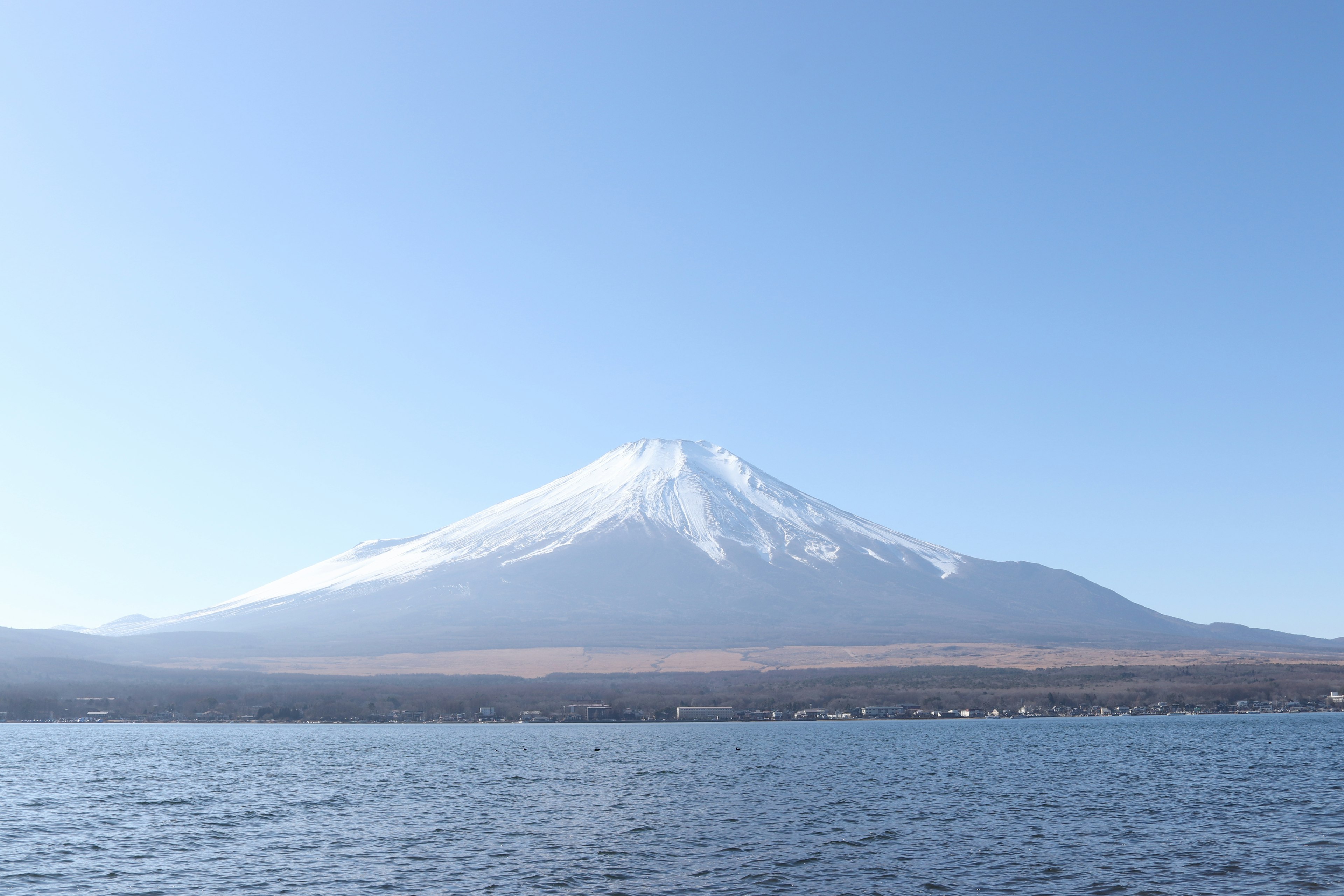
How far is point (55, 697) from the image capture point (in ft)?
621

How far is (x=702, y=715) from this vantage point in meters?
169

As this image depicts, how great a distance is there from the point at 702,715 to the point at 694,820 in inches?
4847

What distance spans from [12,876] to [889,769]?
55.2 metres

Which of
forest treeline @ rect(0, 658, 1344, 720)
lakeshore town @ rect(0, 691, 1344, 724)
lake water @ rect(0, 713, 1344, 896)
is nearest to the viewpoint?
lake water @ rect(0, 713, 1344, 896)

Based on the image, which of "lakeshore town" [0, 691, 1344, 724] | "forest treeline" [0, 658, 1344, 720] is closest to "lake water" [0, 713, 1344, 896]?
"lakeshore town" [0, 691, 1344, 724]

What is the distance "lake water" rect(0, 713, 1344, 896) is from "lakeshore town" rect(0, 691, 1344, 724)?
70.1 meters

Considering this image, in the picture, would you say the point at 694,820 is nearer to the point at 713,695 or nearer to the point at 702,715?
the point at 702,715

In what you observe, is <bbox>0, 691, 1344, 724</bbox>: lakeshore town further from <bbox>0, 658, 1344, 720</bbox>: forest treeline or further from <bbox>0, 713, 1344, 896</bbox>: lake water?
<bbox>0, 713, 1344, 896</bbox>: lake water

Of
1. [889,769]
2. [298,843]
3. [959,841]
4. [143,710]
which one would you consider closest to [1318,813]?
[959,841]

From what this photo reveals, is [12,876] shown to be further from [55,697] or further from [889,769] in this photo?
[55,697]

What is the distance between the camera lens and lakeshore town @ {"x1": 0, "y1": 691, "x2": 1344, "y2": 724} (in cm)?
16800

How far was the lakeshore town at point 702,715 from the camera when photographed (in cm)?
16800

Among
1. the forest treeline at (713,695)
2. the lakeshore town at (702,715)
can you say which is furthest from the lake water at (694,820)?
the forest treeline at (713,695)

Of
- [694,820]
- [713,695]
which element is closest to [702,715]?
[713,695]
